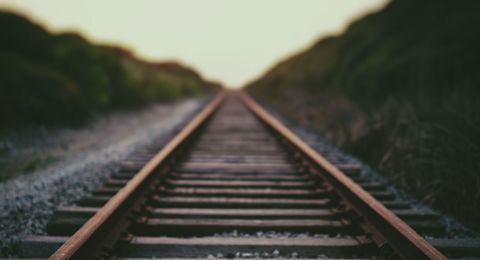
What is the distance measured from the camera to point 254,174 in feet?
13.3

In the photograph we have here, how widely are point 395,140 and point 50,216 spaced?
4.07m

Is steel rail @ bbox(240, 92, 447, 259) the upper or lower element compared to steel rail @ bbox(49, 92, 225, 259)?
lower

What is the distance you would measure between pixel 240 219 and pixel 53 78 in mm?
6629

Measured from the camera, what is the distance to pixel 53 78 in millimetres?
7812

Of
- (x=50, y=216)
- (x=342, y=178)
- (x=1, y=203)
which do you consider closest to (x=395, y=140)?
(x=342, y=178)

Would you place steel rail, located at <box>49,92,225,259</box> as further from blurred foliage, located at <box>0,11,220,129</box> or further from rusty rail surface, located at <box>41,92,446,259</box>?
blurred foliage, located at <box>0,11,220,129</box>

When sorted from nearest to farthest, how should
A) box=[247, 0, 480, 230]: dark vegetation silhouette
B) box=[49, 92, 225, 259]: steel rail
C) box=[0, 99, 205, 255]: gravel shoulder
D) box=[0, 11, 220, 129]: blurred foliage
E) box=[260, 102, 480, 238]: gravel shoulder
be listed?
box=[49, 92, 225, 259]: steel rail
box=[260, 102, 480, 238]: gravel shoulder
box=[0, 99, 205, 255]: gravel shoulder
box=[247, 0, 480, 230]: dark vegetation silhouette
box=[0, 11, 220, 129]: blurred foliage

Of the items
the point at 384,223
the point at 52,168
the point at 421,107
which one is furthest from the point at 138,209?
the point at 421,107

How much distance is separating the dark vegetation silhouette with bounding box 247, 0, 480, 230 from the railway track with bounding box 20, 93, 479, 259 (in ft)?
1.87

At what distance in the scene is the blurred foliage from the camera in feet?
22.2

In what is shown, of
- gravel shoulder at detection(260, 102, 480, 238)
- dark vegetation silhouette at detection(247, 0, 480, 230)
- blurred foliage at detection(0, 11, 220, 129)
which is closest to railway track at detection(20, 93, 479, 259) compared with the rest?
gravel shoulder at detection(260, 102, 480, 238)

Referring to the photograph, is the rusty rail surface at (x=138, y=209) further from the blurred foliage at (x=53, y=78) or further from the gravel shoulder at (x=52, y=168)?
the blurred foliage at (x=53, y=78)

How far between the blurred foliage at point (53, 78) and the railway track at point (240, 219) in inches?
148

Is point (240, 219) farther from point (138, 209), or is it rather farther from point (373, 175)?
point (373, 175)
